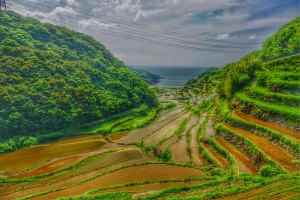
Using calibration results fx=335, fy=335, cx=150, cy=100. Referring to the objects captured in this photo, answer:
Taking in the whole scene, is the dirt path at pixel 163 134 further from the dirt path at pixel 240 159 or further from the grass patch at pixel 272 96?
the grass patch at pixel 272 96

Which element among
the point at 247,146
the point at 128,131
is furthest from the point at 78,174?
the point at 128,131

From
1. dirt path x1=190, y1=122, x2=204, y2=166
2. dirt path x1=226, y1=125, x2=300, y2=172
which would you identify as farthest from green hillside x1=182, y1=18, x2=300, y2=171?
dirt path x1=190, y1=122, x2=204, y2=166

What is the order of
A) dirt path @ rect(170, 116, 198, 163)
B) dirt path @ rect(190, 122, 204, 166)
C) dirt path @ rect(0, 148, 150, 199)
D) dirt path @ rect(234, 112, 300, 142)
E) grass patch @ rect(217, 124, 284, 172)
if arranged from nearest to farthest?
dirt path @ rect(0, 148, 150, 199) < grass patch @ rect(217, 124, 284, 172) < dirt path @ rect(234, 112, 300, 142) < dirt path @ rect(190, 122, 204, 166) < dirt path @ rect(170, 116, 198, 163)

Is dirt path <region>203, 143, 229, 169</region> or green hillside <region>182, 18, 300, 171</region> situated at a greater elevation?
green hillside <region>182, 18, 300, 171</region>

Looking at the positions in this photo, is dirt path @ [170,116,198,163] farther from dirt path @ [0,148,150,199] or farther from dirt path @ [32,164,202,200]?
dirt path @ [32,164,202,200]

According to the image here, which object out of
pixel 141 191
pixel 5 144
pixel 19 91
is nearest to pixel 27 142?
pixel 5 144

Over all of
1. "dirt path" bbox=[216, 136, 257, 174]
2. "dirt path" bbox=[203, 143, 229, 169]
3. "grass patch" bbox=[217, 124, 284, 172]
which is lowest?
"dirt path" bbox=[203, 143, 229, 169]

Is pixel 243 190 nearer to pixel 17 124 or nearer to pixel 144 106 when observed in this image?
pixel 17 124

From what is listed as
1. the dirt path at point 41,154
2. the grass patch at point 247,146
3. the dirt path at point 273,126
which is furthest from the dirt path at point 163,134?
the dirt path at point 273,126
